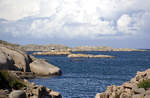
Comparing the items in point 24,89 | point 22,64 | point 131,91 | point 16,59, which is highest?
point 16,59

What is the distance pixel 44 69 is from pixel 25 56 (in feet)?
12.8

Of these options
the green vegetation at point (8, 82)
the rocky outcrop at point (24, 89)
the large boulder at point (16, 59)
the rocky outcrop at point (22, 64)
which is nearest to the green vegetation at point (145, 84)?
the rocky outcrop at point (24, 89)

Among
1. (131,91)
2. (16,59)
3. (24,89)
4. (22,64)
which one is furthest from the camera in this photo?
(22,64)

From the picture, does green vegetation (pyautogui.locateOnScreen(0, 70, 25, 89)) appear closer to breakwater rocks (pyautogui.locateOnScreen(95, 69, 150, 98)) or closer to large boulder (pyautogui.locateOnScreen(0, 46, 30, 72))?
breakwater rocks (pyautogui.locateOnScreen(95, 69, 150, 98))

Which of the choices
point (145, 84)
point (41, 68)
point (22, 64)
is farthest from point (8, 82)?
point (41, 68)

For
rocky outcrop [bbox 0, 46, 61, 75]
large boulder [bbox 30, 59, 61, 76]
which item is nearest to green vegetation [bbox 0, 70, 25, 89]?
rocky outcrop [bbox 0, 46, 61, 75]

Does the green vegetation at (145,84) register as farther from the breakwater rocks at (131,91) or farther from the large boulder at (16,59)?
the large boulder at (16,59)

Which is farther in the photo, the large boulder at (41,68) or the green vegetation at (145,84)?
the large boulder at (41,68)

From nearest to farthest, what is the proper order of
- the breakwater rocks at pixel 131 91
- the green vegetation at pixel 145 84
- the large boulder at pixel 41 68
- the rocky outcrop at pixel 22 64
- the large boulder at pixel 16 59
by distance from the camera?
the breakwater rocks at pixel 131 91 → the green vegetation at pixel 145 84 → the rocky outcrop at pixel 22 64 → the large boulder at pixel 16 59 → the large boulder at pixel 41 68

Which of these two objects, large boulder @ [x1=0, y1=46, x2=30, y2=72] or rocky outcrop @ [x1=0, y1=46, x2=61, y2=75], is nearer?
rocky outcrop @ [x1=0, y1=46, x2=61, y2=75]

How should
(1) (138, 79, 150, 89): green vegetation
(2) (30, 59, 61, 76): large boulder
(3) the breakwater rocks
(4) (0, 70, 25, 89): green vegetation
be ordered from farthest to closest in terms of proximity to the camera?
(2) (30, 59, 61, 76): large boulder
(1) (138, 79, 150, 89): green vegetation
(4) (0, 70, 25, 89): green vegetation
(3) the breakwater rocks

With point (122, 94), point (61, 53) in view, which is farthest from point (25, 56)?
point (61, 53)

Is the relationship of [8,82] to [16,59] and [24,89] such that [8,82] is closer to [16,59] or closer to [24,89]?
[24,89]

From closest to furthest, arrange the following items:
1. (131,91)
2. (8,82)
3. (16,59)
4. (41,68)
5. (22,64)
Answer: (131,91) < (8,82) < (16,59) < (22,64) < (41,68)
